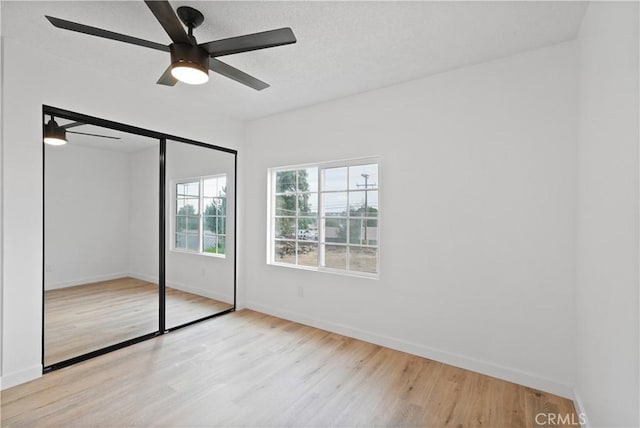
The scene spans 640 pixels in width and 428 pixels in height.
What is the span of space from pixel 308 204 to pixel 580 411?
9.85 ft

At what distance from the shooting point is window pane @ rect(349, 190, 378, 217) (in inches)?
130

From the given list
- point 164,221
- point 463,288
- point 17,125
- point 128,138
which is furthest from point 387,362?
point 17,125

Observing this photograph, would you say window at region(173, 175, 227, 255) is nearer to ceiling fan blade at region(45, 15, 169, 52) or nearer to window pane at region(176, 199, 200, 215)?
window pane at region(176, 199, 200, 215)

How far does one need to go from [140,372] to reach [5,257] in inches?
53.3

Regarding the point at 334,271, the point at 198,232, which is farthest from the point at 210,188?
the point at 334,271

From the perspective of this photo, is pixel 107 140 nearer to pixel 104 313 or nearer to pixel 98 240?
pixel 98 240

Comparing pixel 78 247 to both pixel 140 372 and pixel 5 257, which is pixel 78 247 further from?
pixel 140 372

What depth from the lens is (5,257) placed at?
232 centimetres

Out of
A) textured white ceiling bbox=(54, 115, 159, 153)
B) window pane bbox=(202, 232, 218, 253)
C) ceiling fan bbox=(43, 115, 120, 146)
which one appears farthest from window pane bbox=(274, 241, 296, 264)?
ceiling fan bbox=(43, 115, 120, 146)

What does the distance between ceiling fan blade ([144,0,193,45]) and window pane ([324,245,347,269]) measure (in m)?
2.44

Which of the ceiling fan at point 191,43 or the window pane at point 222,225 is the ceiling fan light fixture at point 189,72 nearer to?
the ceiling fan at point 191,43

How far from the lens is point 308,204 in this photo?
3875mm

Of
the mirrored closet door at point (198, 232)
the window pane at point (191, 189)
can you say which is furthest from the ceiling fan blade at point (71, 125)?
the window pane at point (191, 189)

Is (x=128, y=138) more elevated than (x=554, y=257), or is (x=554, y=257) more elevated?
(x=128, y=138)
